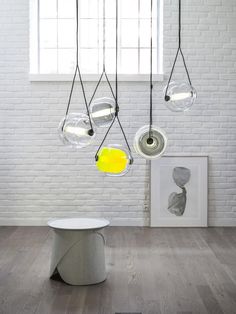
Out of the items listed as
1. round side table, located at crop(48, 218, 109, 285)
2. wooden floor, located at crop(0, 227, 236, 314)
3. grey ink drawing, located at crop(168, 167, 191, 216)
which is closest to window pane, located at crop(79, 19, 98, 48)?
grey ink drawing, located at crop(168, 167, 191, 216)

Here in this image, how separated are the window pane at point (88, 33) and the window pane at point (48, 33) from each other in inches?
13.0

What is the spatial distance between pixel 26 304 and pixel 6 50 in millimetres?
3831

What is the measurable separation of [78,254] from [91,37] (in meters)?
3.48

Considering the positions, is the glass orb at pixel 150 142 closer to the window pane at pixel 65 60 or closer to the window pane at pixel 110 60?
the window pane at pixel 110 60

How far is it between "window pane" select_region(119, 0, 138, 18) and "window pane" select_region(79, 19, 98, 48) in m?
0.37

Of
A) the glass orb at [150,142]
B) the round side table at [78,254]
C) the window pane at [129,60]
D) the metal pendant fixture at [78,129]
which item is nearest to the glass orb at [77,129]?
the metal pendant fixture at [78,129]

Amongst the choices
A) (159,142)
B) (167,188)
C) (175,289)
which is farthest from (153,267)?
(167,188)

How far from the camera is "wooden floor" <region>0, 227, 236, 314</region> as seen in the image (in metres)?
3.84

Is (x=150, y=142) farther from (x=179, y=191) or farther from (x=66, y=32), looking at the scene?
(x=66, y=32)

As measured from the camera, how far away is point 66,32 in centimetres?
698

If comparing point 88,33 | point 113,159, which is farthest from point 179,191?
point 113,159

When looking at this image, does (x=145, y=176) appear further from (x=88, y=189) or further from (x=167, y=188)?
(x=88, y=189)

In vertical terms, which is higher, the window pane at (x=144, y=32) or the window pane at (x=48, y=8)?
the window pane at (x=48, y=8)

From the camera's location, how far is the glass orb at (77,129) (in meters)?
3.44
